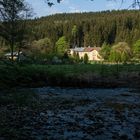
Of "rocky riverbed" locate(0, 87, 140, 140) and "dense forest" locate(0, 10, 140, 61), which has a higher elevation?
"dense forest" locate(0, 10, 140, 61)

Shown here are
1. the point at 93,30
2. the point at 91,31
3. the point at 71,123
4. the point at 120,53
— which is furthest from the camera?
the point at 91,31


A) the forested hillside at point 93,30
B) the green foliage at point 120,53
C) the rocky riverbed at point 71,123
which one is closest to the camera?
the rocky riverbed at point 71,123

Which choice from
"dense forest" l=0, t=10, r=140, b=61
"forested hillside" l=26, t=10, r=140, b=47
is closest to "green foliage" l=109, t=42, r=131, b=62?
"dense forest" l=0, t=10, r=140, b=61

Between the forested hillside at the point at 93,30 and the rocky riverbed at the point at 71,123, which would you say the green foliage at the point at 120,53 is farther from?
the rocky riverbed at the point at 71,123

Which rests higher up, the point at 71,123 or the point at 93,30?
the point at 93,30

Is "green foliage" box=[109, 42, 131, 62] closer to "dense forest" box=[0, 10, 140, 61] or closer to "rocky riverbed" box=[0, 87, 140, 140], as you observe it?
"dense forest" box=[0, 10, 140, 61]

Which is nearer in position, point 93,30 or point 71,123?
point 71,123

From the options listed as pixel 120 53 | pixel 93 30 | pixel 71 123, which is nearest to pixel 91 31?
pixel 93 30

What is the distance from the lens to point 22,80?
6777 mm

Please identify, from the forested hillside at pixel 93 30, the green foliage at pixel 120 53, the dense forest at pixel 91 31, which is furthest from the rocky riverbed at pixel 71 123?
the forested hillside at pixel 93 30

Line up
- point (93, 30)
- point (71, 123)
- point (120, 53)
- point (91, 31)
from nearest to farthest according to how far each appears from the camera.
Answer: point (71, 123)
point (120, 53)
point (93, 30)
point (91, 31)

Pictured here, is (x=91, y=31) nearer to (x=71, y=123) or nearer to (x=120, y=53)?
(x=120, y=53)

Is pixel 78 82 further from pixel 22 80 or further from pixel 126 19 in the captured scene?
pixel 126 19

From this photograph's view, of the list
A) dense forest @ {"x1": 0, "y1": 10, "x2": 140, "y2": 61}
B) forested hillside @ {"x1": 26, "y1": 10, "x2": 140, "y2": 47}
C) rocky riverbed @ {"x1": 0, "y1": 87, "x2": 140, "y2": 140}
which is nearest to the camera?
rocky riverbed @ {"x1": 0, "y1": 87, "x2": 140, "y2": 140}
